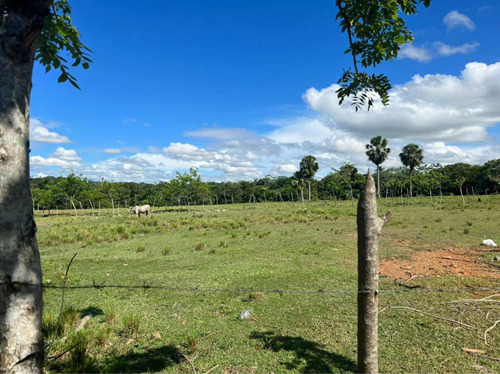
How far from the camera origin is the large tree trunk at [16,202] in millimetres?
2133

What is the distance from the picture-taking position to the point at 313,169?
6812cm

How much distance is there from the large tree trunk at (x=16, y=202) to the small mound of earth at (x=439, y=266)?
7.90m

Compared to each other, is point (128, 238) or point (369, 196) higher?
point (369, 196)

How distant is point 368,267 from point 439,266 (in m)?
7.52

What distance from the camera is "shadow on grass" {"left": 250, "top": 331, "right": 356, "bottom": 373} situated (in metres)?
4.02

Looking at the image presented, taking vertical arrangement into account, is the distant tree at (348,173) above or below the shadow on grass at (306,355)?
above

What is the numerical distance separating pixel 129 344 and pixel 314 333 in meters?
2.96

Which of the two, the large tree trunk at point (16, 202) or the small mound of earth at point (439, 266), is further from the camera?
the small mound of earth at point (439, 266)

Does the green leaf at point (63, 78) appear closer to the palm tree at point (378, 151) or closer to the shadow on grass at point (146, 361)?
the shadow on grass at point (146, 361)

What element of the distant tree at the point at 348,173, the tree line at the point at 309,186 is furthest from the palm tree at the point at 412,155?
the distant tree at the point at 348,173

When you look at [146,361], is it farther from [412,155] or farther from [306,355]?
[412,155]

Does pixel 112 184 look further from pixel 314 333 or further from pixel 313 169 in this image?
pixel 314 333

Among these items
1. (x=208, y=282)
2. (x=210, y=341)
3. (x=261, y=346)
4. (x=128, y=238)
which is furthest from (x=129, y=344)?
(x=128, y=238)

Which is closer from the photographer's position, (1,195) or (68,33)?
(1,195)
